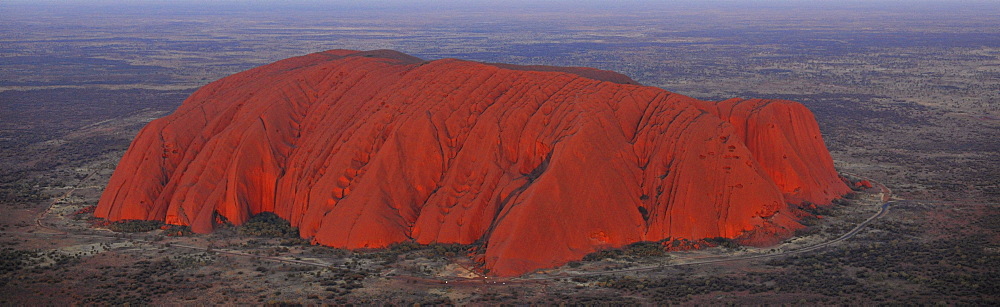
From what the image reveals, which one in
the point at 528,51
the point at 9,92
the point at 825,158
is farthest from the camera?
the point at 528,51

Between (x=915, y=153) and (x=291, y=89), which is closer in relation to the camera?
(x=291, y=89)

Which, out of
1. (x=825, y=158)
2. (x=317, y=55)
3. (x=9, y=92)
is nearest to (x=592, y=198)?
(x=825, y=158)

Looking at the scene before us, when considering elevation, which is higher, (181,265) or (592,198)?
(592,198)

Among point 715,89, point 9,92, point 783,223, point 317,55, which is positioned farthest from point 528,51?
point 783,223

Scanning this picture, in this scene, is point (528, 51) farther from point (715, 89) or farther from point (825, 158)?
point (825, 158)

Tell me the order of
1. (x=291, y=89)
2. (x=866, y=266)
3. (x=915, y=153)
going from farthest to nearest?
(x=915, y=153)
(x=291, y=89)
(x=866, y=266)

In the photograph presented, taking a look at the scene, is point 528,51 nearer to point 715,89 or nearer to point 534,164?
point 715,89
